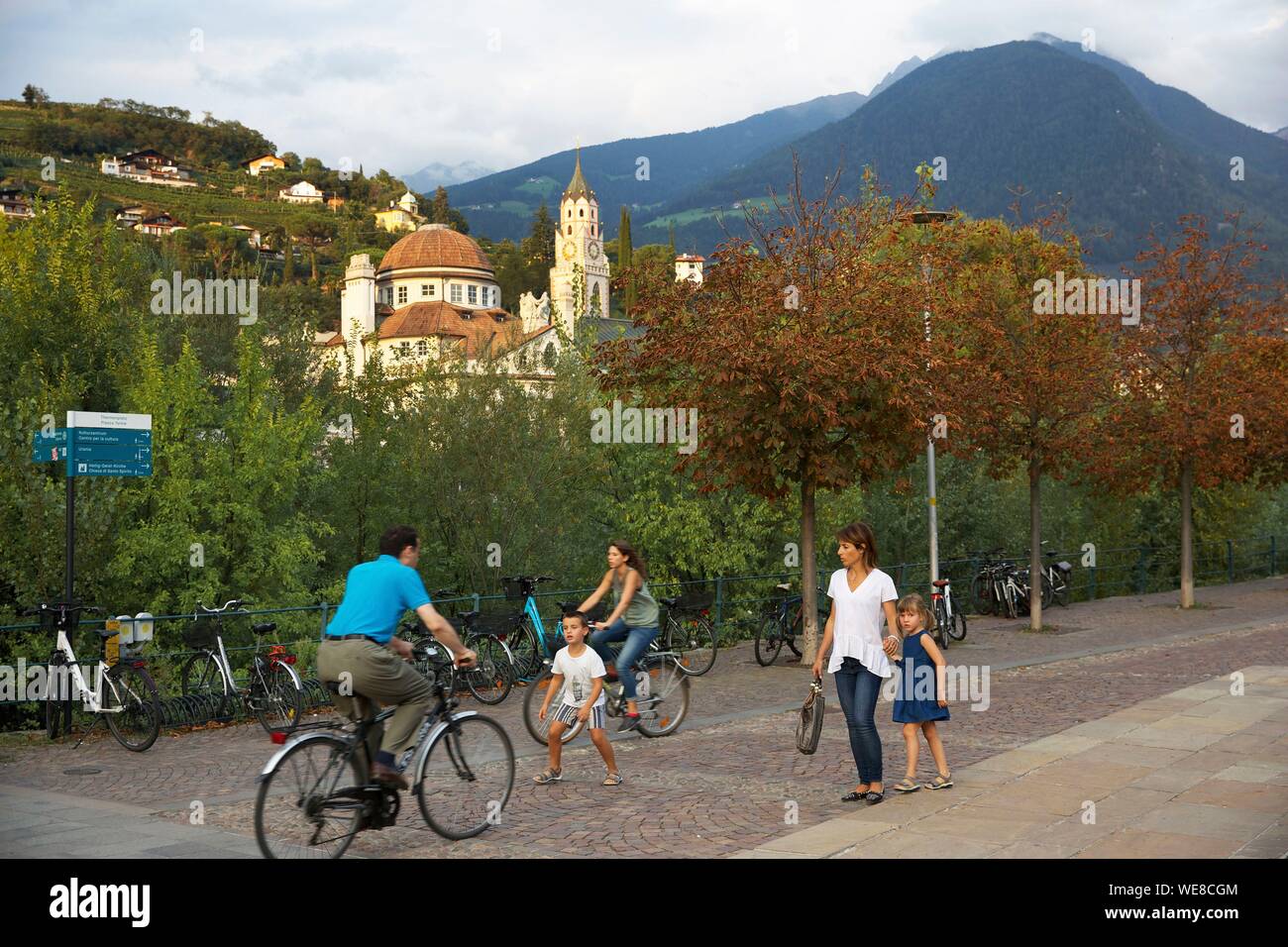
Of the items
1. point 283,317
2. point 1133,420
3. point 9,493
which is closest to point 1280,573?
point 1133,420

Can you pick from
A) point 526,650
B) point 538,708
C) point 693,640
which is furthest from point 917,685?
point 693,640

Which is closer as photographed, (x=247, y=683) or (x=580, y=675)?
(x=580, y=675)

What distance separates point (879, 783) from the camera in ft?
29.1

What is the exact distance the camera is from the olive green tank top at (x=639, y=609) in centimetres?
1112

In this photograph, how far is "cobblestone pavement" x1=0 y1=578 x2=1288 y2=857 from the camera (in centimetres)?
809

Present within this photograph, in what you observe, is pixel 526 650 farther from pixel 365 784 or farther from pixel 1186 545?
pixel 1186 545

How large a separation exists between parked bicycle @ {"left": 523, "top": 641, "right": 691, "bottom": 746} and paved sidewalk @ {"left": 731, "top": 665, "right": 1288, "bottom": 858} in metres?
2.97

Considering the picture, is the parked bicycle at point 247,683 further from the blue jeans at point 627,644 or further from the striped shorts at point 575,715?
the striped shorts at point 575,715

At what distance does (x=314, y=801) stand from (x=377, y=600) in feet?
3.85

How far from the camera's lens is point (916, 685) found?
9.12 metres

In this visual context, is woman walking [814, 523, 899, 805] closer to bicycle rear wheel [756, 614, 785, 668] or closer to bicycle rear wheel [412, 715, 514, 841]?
bicycle rear wheel [412, 715, 514, 841]

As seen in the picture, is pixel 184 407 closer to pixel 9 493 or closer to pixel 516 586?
pixel 9 493

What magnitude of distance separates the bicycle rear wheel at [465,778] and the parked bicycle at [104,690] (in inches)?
194

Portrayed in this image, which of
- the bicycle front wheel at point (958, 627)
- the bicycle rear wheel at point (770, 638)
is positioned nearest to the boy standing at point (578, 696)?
the bicycle rear wheel at point (770, 638)
